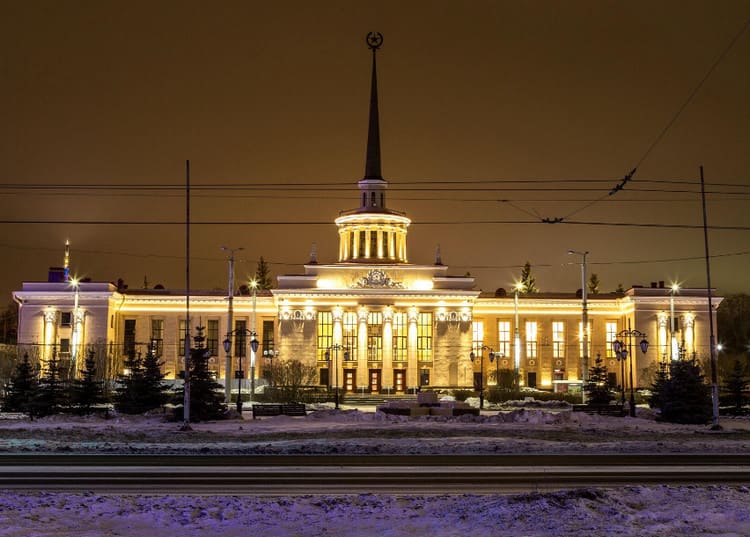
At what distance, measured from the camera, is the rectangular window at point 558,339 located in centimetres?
10319

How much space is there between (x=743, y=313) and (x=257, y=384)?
87.3 meters

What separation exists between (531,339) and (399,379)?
15107 millimetres

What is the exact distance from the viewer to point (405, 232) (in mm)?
105562

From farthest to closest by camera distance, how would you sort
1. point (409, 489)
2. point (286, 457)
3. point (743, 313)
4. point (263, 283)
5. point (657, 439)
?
1. point (263, 283)
2. point (743, 313)
3. point (657, 439)
4. point (286, 457)
5. point (409, 489)

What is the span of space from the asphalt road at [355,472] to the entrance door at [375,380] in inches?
2676

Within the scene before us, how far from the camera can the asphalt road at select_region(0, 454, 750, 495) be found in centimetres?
2183

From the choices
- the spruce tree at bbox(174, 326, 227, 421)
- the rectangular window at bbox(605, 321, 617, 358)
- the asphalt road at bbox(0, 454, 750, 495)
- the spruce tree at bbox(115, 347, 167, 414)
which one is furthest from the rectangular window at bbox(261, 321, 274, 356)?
the asphalt road at bbox(0, 454, 750, 495)

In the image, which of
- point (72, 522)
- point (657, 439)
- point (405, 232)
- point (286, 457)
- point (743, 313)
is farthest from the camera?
point (743, 313)

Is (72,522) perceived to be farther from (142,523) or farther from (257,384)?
(257,384)

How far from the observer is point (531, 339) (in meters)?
103

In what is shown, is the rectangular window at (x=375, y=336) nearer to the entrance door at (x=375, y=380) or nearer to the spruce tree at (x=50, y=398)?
the entrance door at (x=375, y=380)

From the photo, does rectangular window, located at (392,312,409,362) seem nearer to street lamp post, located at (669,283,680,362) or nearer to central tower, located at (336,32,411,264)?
central tower, located at (336,32,411,264)

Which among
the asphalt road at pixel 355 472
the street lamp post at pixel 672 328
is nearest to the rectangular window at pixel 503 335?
the street lamp post at pixel 672 328

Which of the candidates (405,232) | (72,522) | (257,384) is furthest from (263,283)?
(72,522)
